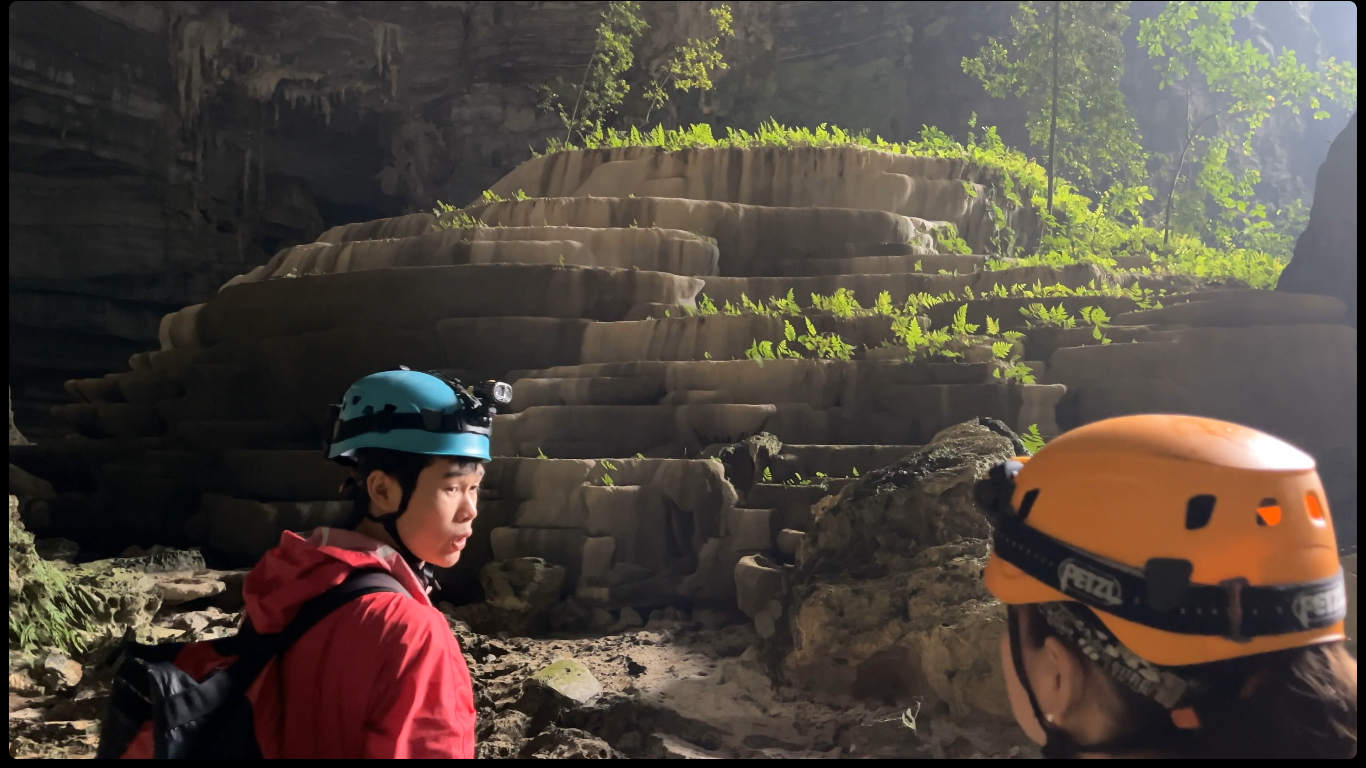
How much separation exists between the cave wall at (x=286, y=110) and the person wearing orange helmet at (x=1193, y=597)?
17.1 meters

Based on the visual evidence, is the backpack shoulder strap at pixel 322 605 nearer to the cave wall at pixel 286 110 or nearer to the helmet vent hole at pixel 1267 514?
the helmet vent hole at pixel 1267 514

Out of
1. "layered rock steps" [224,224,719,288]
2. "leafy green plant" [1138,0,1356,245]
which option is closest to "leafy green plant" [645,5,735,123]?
"leafy green plant" [1138,0,1356,245]

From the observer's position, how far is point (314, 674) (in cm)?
156

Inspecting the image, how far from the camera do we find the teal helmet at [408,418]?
183 centimetres

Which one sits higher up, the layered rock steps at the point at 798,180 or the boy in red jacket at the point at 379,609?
the layered rock steps at the point at 798,180

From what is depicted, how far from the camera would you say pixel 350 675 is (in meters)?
1.53

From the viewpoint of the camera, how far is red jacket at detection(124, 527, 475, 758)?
1.52 meters

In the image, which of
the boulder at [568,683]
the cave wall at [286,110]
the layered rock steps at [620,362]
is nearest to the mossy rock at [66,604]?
the layered rock steps at [620,362]

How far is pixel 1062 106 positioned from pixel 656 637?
44.1 ft

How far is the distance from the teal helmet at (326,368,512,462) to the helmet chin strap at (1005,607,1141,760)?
1061 millimetres

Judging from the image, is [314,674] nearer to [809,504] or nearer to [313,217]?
[809,504]

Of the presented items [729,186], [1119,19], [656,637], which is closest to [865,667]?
[656,637]

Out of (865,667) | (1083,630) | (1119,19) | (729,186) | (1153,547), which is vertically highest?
(1119,19)

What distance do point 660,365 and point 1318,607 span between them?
6.72 metres
